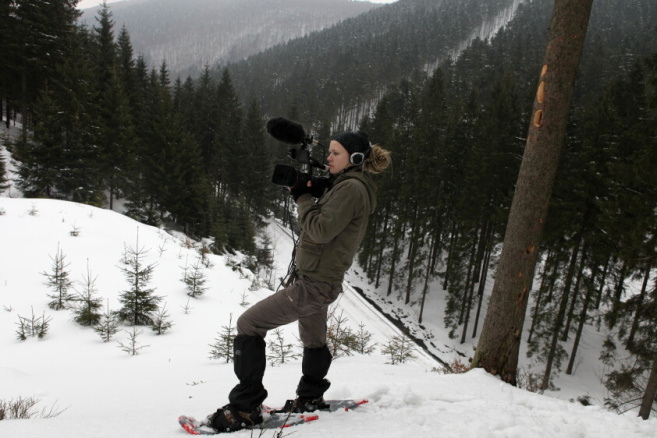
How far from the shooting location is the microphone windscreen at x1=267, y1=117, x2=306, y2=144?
2785 mm

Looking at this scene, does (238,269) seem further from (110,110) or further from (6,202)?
(110,110)

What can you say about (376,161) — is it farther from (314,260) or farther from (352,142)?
(314,260)

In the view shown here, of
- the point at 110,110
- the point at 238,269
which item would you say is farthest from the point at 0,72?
the point at 238,269

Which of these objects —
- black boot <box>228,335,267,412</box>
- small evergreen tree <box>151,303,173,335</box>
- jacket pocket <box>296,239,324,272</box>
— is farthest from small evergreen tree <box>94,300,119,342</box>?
jacket pocket <box>296,239,324,272</box>

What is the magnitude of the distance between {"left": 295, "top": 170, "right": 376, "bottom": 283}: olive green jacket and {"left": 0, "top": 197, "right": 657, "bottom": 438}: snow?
119cm

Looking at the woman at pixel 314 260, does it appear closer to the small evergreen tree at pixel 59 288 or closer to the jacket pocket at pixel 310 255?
the jacket pocket at pixel 310 255

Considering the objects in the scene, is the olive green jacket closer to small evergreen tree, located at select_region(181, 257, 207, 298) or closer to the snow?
the snow

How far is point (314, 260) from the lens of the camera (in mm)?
2744

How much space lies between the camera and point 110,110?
27.3 meters

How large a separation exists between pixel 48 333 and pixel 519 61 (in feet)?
239

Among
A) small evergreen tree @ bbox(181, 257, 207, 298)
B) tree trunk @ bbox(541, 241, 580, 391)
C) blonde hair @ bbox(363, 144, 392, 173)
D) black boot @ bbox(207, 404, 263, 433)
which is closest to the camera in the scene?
black boot @ bbox(207, 404, 263, 433)

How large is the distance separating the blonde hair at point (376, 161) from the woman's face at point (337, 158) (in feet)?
0.55

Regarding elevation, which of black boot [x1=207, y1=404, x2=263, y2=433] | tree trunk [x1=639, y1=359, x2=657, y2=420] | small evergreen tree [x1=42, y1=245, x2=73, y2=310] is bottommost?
tree trunk [x1=639, y1=359, x2=657, y2=420]

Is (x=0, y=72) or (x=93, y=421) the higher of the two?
(x=0, y=72)
